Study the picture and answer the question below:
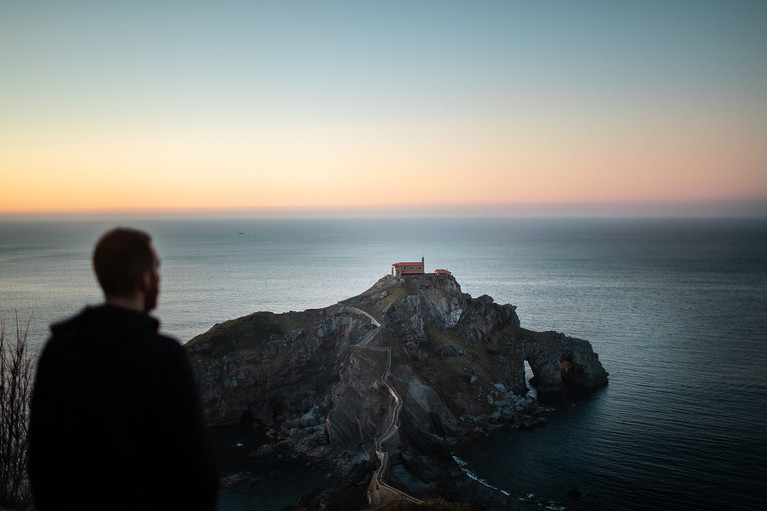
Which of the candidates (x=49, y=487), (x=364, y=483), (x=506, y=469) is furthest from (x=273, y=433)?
(x=49, y=487)

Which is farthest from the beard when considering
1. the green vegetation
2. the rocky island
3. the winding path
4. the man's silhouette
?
the green vegetation

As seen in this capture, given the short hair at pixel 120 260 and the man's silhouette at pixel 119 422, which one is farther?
the short hair at pixel 120 260

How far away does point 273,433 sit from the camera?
225ft

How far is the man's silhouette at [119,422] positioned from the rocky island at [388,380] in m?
48.6

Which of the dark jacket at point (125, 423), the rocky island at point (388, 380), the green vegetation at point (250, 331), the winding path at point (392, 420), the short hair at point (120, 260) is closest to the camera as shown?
the dark jacket at point (125, 423)

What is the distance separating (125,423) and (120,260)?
1230 mm

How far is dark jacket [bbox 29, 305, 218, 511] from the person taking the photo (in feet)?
12.1

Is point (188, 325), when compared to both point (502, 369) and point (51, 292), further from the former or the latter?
point (502, 369)

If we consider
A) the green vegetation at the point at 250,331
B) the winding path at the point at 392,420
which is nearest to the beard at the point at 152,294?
the winding path at the point at 392,420

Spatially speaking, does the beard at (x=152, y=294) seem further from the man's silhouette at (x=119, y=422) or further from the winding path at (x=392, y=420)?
the winding path at (x=392, y=420)

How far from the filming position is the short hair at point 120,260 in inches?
159

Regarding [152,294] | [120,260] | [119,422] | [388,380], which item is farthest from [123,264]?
[388,380]

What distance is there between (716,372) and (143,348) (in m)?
101

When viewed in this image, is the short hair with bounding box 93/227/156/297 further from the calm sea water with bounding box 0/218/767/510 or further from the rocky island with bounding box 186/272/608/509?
the rocky island with bounding box 186/272/608/509
